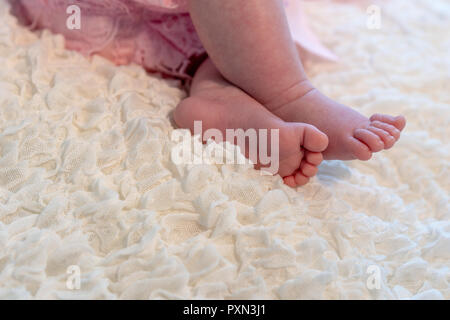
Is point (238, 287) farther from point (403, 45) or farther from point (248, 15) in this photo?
point (403, 45)

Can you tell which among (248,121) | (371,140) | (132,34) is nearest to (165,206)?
(248,121)

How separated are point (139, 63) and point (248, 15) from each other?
27 centimetres

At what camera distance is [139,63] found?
90 cm

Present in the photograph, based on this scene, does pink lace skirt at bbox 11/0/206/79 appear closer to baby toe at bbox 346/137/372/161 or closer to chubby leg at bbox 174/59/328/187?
chubby leg at bbox 174/59/328/187

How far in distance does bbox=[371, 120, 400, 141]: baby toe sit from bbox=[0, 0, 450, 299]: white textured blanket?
0.11 m

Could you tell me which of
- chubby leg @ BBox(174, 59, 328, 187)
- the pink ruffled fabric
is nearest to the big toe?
chubby leg @ BBox(174, 59, 328, 187)

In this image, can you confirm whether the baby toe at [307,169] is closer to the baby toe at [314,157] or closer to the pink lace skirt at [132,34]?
the baby toe at [314,157]

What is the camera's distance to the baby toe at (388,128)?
0.67 meters

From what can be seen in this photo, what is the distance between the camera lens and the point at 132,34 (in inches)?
35.2

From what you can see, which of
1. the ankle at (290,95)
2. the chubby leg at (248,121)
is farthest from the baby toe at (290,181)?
the ankle at (290,95)

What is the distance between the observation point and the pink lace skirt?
34.1 inches

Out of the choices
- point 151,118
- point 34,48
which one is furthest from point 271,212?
point 34,48


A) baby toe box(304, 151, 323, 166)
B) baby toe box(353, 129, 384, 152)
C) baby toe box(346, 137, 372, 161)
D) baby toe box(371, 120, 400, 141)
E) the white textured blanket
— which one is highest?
baby toe box(371, 120, 400, 141)

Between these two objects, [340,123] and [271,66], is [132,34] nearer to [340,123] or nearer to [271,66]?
[271,66]
